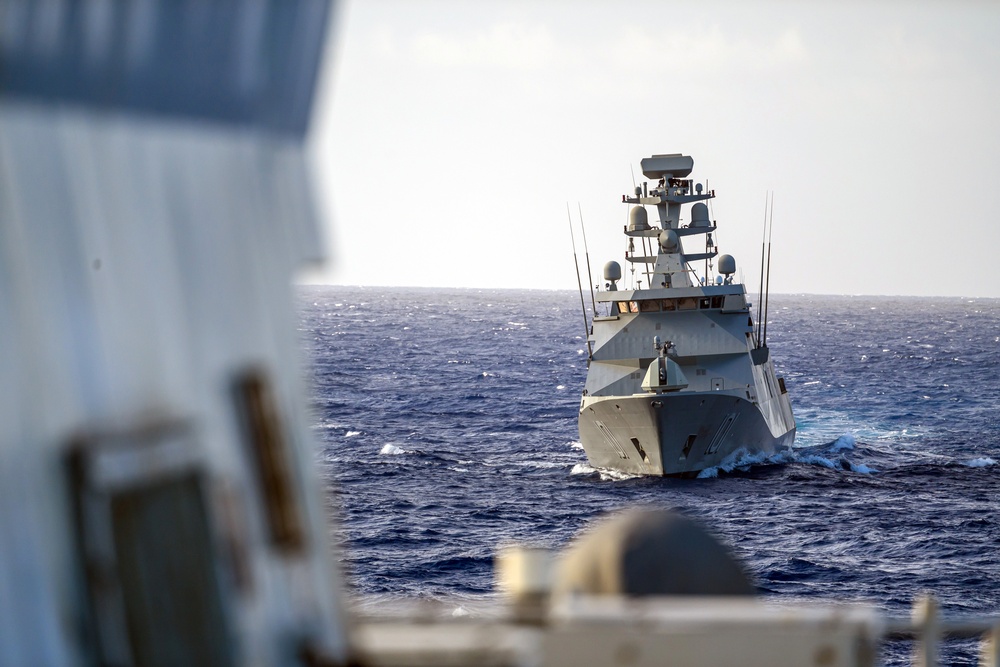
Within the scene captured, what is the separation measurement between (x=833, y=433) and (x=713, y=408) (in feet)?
53.5

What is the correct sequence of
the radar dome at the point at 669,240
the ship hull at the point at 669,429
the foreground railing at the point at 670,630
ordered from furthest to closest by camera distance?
the radar dome at the point at 669,240 < the ship hull at the point at 669,429 < the foreground railing at the point at 670,630

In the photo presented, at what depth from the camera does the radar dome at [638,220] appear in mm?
38750

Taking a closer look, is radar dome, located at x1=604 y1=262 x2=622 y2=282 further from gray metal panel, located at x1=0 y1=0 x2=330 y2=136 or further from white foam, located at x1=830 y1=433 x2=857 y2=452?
gray metal panel, located at x1=0 y1=0 x2=330 y2=136

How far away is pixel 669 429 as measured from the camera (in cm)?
3428

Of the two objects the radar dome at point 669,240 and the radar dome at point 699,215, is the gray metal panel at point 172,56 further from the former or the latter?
the radar dome at point 699,215

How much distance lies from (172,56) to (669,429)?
32.5 metres

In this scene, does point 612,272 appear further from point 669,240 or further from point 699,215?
point 699,215

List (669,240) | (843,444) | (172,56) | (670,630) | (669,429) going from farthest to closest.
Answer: (843,444)
(669,240)
(669,429)
(670,630)
(172,56)

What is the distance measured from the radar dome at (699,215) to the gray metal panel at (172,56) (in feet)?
122

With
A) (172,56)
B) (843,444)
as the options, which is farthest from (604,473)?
(172,56)

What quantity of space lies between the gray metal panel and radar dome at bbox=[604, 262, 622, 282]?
3455cm

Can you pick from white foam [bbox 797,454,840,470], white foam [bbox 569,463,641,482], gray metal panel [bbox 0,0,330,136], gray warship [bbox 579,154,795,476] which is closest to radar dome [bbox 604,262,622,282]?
gray warship [bbox 579,154,795,476]

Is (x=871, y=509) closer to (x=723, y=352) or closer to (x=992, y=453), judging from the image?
(x=723, y=352)

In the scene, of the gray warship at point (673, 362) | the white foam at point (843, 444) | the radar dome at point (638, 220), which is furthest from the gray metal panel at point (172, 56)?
the white foam at point (843, 444)
